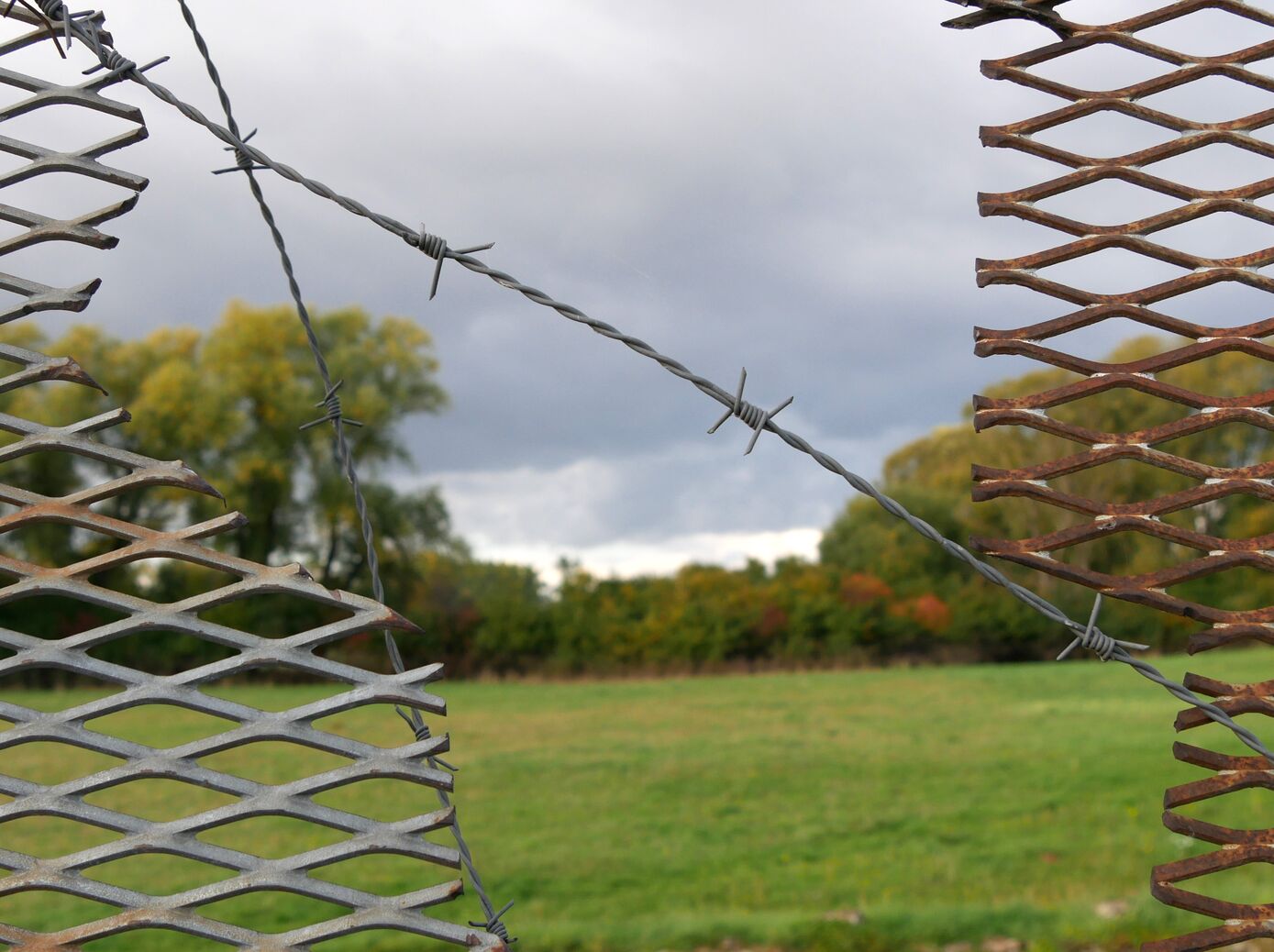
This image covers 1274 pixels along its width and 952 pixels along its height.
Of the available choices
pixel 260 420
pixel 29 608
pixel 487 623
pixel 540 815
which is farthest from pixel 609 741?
pixel 29 608

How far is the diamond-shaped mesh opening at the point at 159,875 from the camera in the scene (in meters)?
7.09

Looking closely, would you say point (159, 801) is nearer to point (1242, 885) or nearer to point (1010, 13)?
point (1242, 885)

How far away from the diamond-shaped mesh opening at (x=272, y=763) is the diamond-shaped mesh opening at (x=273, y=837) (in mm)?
980

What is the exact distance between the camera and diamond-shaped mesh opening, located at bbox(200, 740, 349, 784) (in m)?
10.8

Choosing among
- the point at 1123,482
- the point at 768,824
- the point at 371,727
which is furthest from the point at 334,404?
the point at 1123,482

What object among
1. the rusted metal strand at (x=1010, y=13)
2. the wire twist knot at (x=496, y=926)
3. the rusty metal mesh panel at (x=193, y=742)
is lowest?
the wire twist knot at (x=496, y=926)

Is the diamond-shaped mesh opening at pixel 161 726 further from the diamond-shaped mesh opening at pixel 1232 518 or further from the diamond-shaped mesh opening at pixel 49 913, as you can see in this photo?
the diamond-shaped mesh opening at pixel 1232 518

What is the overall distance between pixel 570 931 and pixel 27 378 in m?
4.45

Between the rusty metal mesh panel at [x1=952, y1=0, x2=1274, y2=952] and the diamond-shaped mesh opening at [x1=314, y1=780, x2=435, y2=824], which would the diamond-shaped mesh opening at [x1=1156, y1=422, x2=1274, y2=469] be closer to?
the diamond-shaped mesh opening at [x1=314, y1=780, x2=435, y2=824]

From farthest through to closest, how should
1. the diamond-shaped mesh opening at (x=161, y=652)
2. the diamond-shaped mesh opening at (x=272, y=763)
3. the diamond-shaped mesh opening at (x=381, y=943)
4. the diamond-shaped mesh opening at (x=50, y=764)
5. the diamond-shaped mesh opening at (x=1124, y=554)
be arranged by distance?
the diamond-shaped mesh opening at (x=161, y=652), the diamond-shaped mesh opening at (x=1124, y=554), the diamond-shaped mesh opening at (x=50, y=764), the diamond-shaped mesh opening at (x=272, y=763), the diamond-shaped mesh opening at (x=381, y=943)

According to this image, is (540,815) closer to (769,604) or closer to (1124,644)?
(1124,644)

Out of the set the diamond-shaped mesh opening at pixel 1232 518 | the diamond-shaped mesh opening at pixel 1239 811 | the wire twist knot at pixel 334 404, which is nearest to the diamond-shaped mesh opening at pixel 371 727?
the diamond-shaped mesh opening at pixel 1239 811

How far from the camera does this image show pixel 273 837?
28.1 ft

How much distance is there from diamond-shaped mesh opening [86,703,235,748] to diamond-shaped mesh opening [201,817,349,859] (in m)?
3.14
